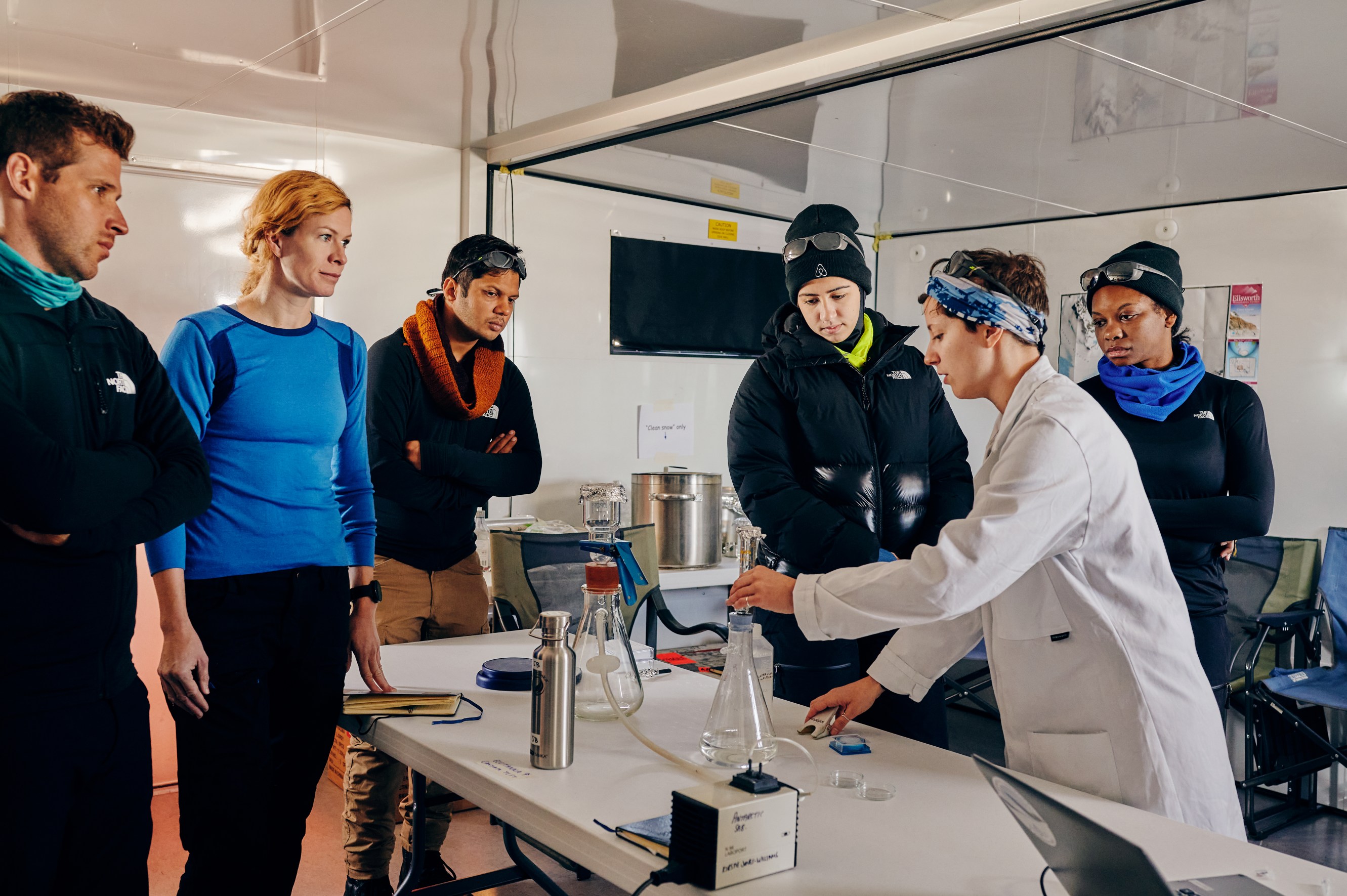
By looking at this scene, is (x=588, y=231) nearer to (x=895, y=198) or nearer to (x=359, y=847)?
(x=895, y=198)

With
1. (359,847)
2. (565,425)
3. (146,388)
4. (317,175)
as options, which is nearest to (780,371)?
(317,175)

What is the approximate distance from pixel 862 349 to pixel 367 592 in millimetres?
1218

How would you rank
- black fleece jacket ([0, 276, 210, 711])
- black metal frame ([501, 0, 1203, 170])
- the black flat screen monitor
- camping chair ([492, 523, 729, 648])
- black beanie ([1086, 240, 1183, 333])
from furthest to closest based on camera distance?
the black flat screen monitor, camping chair ([492, 523, 729, 648]), black beanie ([1086, 240, 1183, 333]), black metal frame ([501, 0, 1203, 170]), black fleece jacket ([0, 276, 210, 711])

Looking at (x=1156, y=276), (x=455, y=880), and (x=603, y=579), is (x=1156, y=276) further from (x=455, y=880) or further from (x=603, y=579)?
(x=455, y=880)

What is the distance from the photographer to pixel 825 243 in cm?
235

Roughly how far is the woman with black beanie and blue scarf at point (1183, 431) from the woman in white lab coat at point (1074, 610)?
3.44 feet

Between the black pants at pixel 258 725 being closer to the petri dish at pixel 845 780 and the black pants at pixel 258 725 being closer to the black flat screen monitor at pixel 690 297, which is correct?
the petri dish at pixel 845 780

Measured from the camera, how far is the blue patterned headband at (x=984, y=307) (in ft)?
5.05

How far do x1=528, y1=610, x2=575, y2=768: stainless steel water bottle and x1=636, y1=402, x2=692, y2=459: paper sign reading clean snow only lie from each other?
310 centimetres

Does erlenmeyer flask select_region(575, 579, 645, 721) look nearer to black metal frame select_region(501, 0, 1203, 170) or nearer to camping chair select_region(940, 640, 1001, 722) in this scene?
black metal frame select_region(501, 0, 1203, 170)

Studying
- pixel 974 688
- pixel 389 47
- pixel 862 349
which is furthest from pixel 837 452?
pixel 974 688

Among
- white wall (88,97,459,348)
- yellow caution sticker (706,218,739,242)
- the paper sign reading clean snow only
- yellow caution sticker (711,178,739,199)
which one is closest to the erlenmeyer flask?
white wall (88,97,459,348)

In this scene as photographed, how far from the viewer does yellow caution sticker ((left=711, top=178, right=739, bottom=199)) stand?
4.32 metres

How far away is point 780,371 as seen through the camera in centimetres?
234
